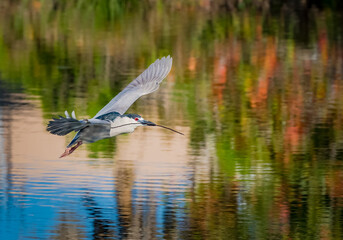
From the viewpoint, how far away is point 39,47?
806 inches

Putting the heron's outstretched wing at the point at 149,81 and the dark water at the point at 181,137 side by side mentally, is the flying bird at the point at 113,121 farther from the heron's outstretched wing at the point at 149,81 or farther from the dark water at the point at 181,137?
the dark water at the point at 181,137

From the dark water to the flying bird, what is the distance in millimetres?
1086

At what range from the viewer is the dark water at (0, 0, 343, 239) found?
9.28 meters

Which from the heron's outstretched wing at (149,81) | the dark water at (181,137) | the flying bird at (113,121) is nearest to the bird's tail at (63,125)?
the flying bird at (113,121)

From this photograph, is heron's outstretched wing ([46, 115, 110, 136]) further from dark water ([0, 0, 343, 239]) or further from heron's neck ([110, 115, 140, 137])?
dark water ([0, 0, 343, 239])

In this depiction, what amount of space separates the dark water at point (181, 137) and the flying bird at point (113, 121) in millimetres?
Answer: 1086

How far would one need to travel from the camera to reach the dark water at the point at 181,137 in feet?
30.5

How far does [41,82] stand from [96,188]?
647cm

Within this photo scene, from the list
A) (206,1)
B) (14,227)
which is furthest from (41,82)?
(206,1)

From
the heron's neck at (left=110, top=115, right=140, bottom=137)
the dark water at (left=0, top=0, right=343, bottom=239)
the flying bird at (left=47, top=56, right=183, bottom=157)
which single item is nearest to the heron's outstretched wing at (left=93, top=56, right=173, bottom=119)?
the flying bird at (left=47, top=56, right=183, bottom=157)

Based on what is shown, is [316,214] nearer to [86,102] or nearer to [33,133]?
[33,133]

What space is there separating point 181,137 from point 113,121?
15.5 ft

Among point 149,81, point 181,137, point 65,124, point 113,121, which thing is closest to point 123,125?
point 113,121

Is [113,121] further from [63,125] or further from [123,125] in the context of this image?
[63,125]
